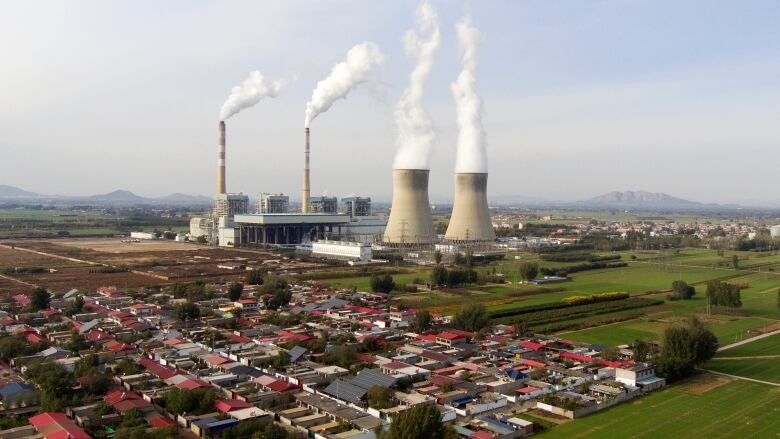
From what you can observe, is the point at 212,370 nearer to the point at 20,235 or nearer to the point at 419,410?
the point at 419,410

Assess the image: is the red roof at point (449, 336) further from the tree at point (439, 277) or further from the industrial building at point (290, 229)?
the industrial building at point (290, 229)

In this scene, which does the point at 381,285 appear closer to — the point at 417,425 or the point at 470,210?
the point at 470,210

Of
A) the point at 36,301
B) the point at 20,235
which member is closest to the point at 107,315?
the point at 36,301

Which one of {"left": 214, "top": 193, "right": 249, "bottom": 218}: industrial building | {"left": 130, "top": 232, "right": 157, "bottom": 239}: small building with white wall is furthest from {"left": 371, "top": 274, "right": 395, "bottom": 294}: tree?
{"left": 130, "top": 232, "right": 157, "bottom": 239}: small building with white wall

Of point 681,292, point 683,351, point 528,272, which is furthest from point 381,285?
point 683,351

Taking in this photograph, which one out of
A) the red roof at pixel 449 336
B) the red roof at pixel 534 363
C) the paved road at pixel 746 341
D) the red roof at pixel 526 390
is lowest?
the red roof at pixel 526 390

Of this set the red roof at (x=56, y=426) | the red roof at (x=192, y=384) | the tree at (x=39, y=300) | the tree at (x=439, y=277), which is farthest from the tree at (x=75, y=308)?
the tree at (x=439, y=277)

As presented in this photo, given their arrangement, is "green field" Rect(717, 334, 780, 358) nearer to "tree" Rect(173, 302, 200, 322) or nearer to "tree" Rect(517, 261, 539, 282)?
"tree" Rect(517, 261, 539, 282)

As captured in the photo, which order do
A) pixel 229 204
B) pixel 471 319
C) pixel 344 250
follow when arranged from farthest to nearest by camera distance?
1. pixel 229 204
2. pixel 344 250
3. pixel 471 319
